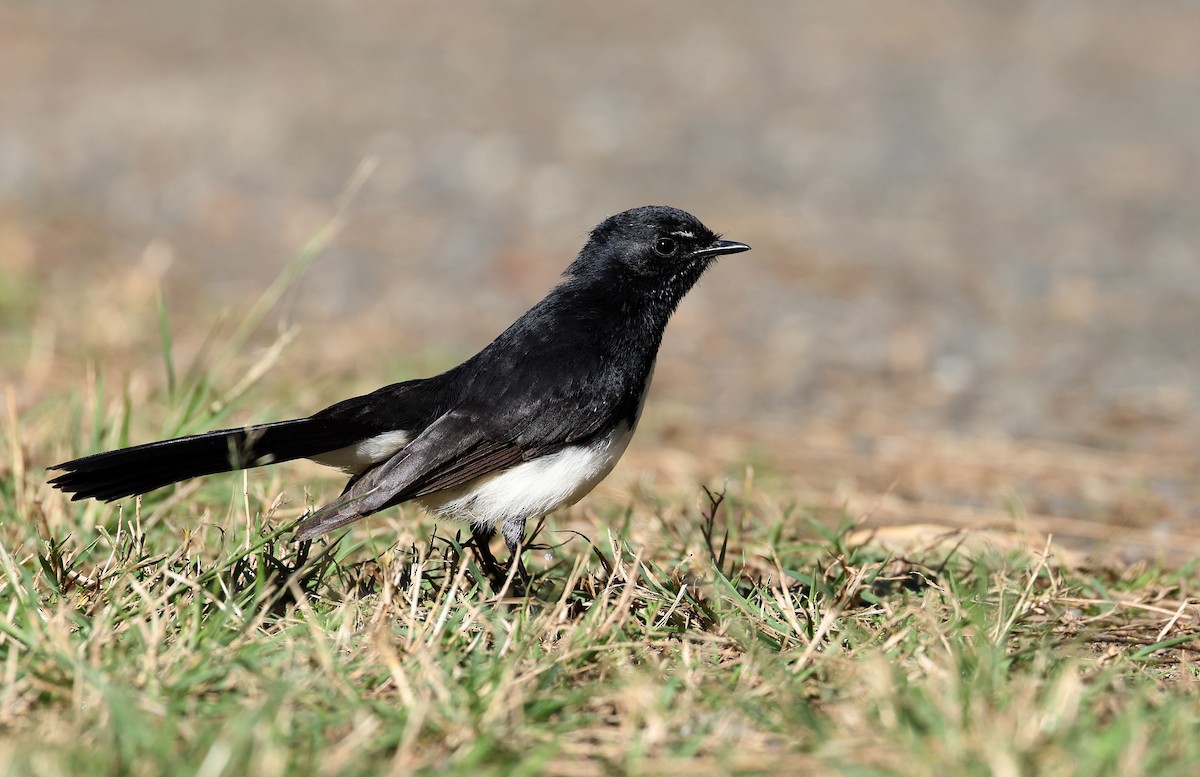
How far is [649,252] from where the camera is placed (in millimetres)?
4625

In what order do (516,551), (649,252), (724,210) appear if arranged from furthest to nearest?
(724,210) → (649,252) → (516,551)

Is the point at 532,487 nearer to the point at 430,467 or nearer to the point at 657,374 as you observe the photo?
the point at 430,467

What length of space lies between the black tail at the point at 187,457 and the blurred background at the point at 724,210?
1.14 meters

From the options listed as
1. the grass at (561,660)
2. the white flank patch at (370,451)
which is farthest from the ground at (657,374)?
the white flank patch at (370,451)

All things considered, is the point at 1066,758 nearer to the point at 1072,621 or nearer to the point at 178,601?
the point at 1072,621

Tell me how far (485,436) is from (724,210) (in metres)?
6.48

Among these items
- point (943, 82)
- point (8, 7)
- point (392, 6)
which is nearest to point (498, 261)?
point (943, 82)

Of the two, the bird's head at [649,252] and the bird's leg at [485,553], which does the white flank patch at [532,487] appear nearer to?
the bird's leg at [485,553]

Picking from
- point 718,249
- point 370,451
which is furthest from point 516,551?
point 718,249

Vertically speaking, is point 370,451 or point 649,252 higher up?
point 649,252

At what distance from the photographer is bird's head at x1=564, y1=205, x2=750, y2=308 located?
460cm

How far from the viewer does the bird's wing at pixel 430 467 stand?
357 centimetres

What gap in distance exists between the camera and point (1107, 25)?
47.3 ft

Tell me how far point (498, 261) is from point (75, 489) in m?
6.02
